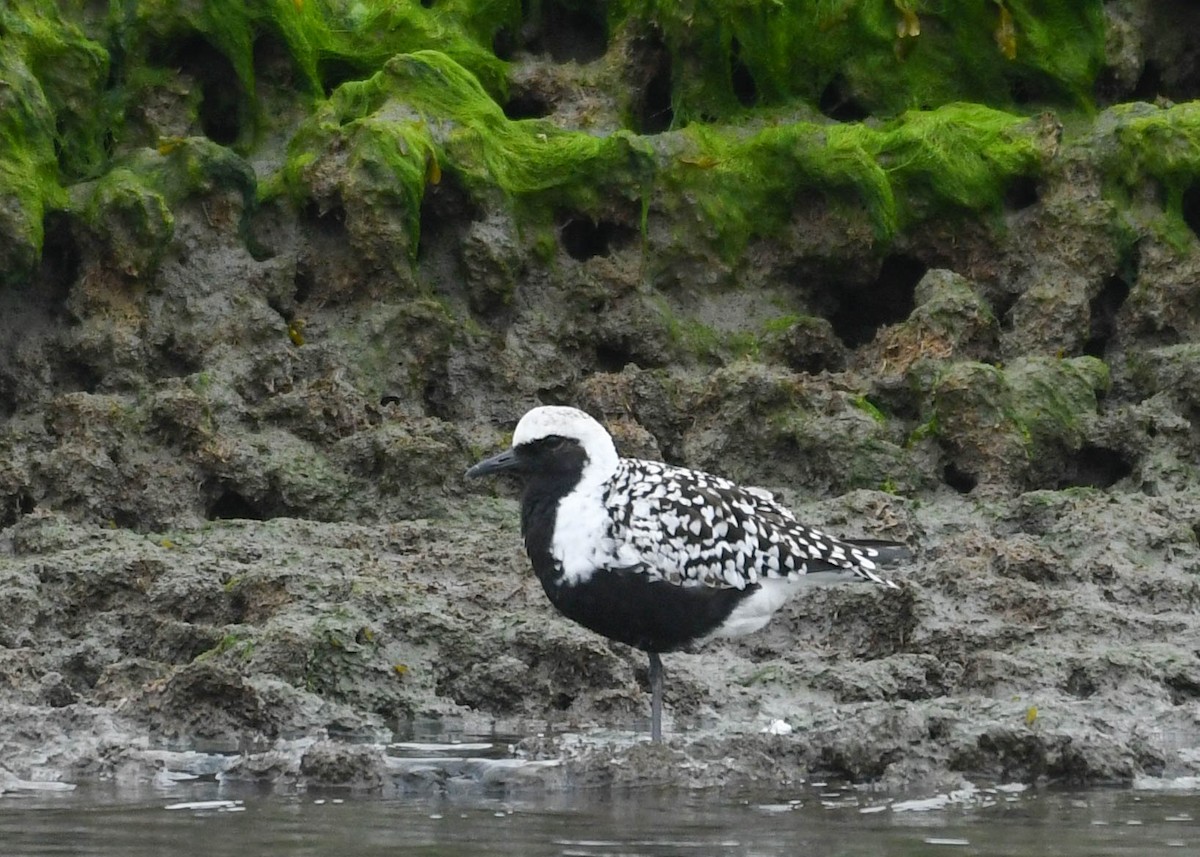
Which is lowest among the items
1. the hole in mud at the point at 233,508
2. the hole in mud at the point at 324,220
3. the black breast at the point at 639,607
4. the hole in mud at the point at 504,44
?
the black breast at the point at 639,607

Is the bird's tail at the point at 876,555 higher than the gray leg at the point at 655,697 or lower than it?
higher

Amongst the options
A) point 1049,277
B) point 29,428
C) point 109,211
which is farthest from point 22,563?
point 1049,277

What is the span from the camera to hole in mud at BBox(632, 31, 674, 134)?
14288 mm

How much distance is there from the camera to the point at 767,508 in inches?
371

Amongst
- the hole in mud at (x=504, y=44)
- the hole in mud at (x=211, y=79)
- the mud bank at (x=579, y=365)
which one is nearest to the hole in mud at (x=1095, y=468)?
the mud bank at (x=579, y=365)

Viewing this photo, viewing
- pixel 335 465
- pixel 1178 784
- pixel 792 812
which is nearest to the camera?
pixel 792 812

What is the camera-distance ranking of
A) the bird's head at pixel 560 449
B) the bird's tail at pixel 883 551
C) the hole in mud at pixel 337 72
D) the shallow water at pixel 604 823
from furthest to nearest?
the hole in mud at pixel 337 72
the bird's tail at pixel 883 551
the bird's head at pixel 560 449
the shallow water at pixel 604 823

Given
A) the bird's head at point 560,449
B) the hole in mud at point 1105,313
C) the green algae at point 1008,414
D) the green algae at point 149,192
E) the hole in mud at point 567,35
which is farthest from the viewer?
the hole in mud at point 567,35

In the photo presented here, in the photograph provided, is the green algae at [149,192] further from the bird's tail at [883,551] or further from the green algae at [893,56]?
the bird's tail at [883,551]

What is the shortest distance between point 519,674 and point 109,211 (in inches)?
169

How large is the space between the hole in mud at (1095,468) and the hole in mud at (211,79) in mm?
5508

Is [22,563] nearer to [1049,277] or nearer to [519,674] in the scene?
[519,674]

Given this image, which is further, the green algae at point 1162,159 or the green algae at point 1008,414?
the green algae at point 1162,159

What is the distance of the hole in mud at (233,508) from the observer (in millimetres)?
11656
